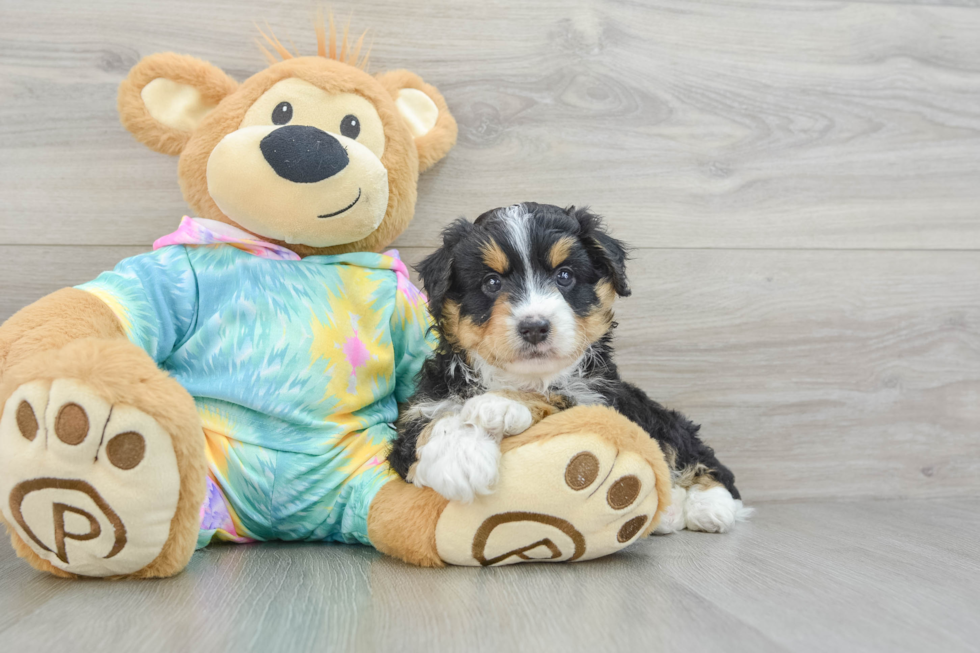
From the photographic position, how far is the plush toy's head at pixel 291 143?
1.67m

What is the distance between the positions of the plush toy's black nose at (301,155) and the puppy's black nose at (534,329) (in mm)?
596

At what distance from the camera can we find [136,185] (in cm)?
214

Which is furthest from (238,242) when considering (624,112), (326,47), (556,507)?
(624,112)

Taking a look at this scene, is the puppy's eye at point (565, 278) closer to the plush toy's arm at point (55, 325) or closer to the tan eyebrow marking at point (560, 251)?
the tan eyebrow marking at point (560, 251)

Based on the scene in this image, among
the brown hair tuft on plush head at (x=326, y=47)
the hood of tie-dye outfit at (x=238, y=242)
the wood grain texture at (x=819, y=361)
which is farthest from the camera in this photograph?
the wood grain texture at (x=819, y=361)

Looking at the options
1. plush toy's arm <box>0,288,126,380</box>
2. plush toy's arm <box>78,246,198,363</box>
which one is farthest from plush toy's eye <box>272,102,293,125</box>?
plush toy's arm <box>0,288,126,380</box>

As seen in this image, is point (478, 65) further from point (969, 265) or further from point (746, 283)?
point (969, 265)

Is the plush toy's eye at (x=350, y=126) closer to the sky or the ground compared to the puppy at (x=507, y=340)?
closer to the sky

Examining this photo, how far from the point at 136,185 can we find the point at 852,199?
226cm

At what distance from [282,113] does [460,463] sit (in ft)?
3.33

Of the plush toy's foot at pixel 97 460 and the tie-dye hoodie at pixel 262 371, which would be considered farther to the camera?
the tie-dye hoodie at pixel 262 371

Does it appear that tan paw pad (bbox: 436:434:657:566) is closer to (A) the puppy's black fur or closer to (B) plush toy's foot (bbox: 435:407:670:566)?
(B) plush toy's foot (bbox: 435:407:670:566)

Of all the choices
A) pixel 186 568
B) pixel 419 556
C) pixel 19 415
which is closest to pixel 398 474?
pixel 419 556

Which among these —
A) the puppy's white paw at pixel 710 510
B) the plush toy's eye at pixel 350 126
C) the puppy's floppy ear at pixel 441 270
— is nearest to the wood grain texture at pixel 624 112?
the plush toy's eye at pixel 350 126
